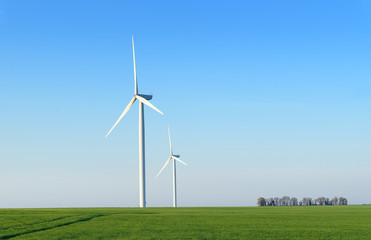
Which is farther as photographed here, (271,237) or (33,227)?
(33,227)

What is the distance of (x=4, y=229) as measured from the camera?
28297 millimetres

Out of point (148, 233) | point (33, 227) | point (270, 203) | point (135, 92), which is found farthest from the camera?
point (270, 203)

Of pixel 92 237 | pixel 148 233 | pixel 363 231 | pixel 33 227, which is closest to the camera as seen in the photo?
pixel 92 237

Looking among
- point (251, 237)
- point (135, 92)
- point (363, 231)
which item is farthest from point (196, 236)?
point (135, 92)

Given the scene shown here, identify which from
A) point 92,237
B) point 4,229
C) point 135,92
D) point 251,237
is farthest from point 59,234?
point 135,92

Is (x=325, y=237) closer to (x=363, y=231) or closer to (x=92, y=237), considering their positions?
(x=363, y=231)

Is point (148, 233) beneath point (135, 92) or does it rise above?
beneath

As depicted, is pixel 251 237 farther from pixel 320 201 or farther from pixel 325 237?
pixel 320 201

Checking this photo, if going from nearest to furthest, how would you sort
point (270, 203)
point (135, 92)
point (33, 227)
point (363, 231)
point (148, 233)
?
point (148, 233)
point (363, 231)
point (33, 227)
point (135, 92)
point (270, 203)

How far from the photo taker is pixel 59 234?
25781 millimetres

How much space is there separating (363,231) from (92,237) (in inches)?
663

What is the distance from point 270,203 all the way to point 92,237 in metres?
131

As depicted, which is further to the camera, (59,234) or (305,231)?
(305,231)

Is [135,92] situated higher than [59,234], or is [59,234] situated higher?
[135,92]
